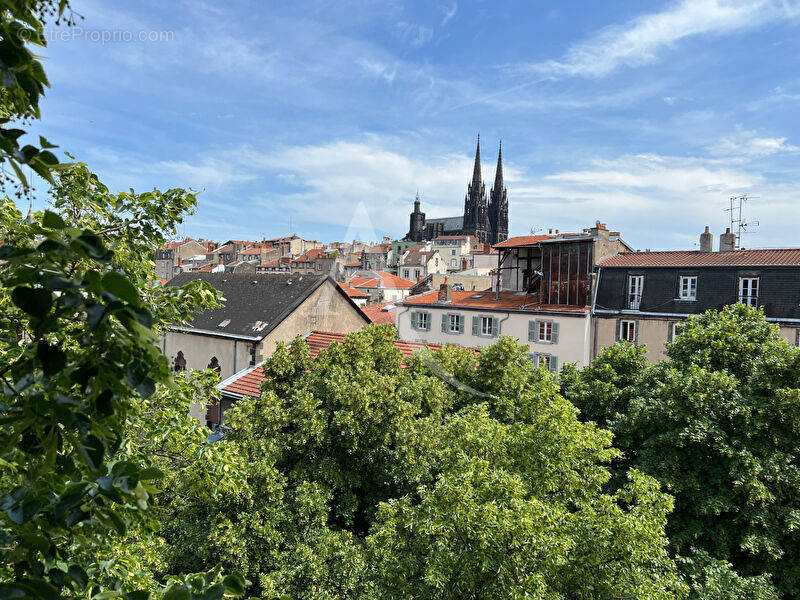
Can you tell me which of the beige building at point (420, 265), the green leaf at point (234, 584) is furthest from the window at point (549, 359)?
the beige building at point (420, 265)

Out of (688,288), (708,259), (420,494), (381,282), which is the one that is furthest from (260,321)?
(381,282)

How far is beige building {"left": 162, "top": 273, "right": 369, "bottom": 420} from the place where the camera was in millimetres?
21953

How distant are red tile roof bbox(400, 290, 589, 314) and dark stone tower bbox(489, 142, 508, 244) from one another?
96.3m

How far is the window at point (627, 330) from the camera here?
27.8 m

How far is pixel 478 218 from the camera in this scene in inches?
5030

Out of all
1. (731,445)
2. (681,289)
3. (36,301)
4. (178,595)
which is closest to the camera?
(36,301)

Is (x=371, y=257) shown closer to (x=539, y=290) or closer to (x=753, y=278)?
(x=539, y=290)

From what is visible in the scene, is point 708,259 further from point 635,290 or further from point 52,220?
point 52,220

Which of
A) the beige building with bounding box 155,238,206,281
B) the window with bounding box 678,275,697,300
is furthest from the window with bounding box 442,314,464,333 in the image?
the beige building with bounding box 155,238,206,281

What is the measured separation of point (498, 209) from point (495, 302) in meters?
103

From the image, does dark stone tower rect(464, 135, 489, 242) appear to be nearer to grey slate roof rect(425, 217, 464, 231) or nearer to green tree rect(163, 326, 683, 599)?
grey slate roof rect(425, 217, 464, 231)

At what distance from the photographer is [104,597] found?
190 cm

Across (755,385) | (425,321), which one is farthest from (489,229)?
(755,385)

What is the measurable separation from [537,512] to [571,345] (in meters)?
23.5
